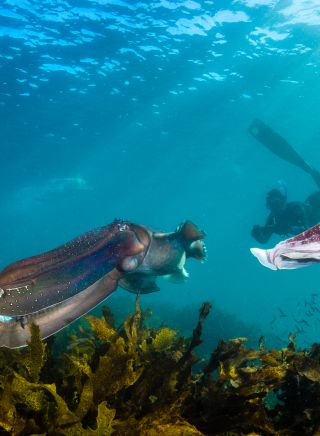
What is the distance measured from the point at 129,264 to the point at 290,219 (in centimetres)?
903

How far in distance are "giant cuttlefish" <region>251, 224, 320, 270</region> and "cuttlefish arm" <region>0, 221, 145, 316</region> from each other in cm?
126

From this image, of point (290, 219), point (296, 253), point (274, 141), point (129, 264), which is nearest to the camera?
point (296, 253)

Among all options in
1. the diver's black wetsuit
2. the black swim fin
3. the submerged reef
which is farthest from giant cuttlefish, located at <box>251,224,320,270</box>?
the black swim fin

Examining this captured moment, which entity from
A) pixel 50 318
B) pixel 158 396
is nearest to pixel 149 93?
pixel 50 318

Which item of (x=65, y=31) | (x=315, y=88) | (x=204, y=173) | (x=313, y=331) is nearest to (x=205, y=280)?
(x=313, y=331)

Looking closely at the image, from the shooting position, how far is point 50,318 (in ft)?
8.46

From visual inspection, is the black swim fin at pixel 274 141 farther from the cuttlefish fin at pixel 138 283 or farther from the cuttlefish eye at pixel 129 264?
the cuttlefish eye at pixel 129 264

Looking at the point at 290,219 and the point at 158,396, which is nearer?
the point at 158,396

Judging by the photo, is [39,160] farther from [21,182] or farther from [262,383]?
[262,383]

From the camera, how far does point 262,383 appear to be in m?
2.46

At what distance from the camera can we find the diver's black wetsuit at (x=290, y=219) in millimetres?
10867

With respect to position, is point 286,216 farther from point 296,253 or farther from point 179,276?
point 296,253

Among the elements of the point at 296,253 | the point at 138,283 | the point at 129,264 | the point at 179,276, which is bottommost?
the point at 179,276

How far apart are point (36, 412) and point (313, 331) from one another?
7136 centimetres
